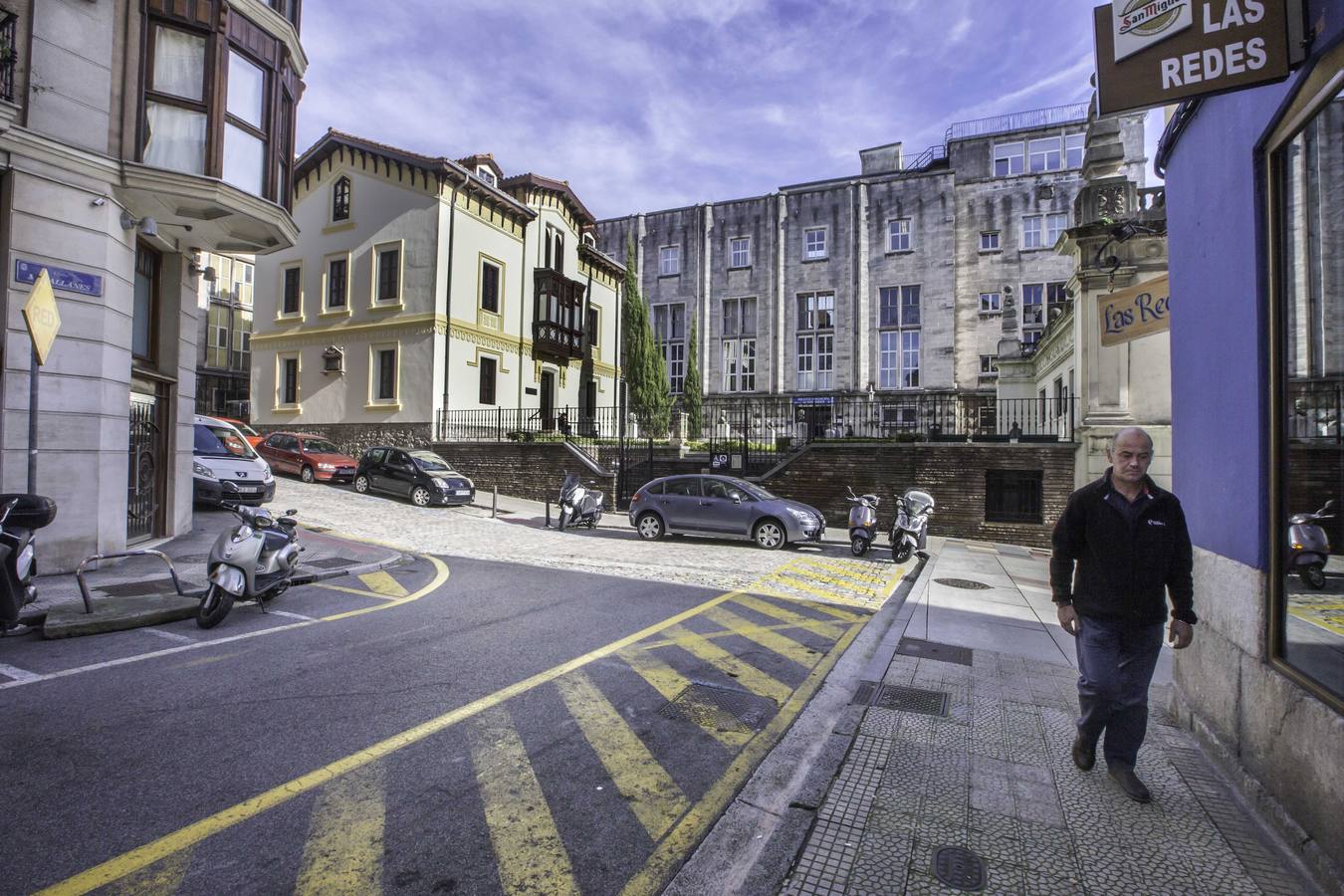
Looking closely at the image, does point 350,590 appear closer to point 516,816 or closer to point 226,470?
point 516,816

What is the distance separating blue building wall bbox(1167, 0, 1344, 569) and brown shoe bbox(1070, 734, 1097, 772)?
1314 millimetres

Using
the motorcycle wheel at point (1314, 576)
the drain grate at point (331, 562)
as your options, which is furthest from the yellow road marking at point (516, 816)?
the drain grate at point (331, 562)

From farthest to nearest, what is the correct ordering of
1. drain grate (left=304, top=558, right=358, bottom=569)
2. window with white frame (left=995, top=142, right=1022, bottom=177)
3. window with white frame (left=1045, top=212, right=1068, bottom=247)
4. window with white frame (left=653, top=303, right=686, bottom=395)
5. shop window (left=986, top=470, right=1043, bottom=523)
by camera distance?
1. window with white frame (left=653, top=303, right=686, bottom=395)
2. window with white frame (left=995, top=142, right=1022, bottom=177)
3. window with white frame (left=1045, top=212, right=1068, bottom=247)
4. shop window (left=986, top=470, right=1043, bottom=523)
5. drain grate (left=304, top=558, right=358, bottom=569)

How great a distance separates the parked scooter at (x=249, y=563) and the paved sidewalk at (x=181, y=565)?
1297 mm

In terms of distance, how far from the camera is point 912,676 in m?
5.55

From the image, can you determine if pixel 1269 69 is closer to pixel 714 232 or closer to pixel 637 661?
pixel 637 661

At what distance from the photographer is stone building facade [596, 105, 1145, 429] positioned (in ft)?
113

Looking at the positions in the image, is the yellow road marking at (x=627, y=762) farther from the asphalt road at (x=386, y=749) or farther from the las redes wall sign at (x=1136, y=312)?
the las redes wall sign at (x=1136, y=312)

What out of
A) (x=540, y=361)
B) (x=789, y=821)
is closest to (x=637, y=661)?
(x=789, y=821)

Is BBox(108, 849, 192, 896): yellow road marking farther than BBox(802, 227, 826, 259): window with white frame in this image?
No

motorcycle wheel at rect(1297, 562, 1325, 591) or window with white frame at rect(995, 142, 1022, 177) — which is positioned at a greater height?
window with white frame at rect(995, 142, 1022, 177)

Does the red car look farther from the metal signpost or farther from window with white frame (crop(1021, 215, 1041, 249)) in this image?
window with white frame (crop(1021, 215, 1041, 249))

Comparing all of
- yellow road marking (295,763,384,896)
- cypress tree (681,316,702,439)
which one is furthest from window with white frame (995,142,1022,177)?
yellow road marking (295,763,384,896)

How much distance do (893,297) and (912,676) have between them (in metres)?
33.9
